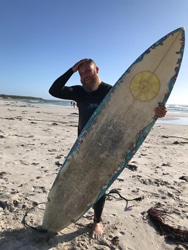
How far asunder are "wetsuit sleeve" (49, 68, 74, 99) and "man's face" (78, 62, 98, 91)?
0.17 m

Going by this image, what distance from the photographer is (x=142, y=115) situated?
2975mm

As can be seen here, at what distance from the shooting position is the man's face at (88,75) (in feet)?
9.12

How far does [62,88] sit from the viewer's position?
116 inches

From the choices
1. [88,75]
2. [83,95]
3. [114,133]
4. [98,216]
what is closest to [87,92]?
[83,95]

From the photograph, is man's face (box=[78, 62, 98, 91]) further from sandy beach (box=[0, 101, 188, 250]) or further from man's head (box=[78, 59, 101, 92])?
sandy beach (box=[0, 101, 188, 250])

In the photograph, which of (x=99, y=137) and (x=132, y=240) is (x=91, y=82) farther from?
(x=132, y=240)

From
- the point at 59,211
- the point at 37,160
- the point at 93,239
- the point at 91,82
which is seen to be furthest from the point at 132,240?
the point at 37,160

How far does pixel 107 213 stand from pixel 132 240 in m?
0.61

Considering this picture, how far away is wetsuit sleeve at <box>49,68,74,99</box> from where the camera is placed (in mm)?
2906

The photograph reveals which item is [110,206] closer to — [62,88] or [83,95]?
[83,95]

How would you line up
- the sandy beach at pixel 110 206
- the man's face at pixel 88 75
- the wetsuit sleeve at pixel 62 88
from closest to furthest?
the sandy beach at pixel 110 206 < the man's face at pixel 88 75 < the wetsuit sleeve at pixel 62 88

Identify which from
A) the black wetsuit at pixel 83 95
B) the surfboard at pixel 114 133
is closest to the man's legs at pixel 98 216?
the black wetsuit at pixel 83 95

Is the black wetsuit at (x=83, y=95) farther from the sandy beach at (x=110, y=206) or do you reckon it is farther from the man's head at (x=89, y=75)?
the sandy beach at (x=110, y=206)

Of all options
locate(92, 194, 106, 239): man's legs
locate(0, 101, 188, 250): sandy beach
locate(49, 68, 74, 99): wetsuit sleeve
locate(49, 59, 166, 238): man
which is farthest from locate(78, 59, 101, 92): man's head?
locate(0, 101, 188, 250): sandy beach
